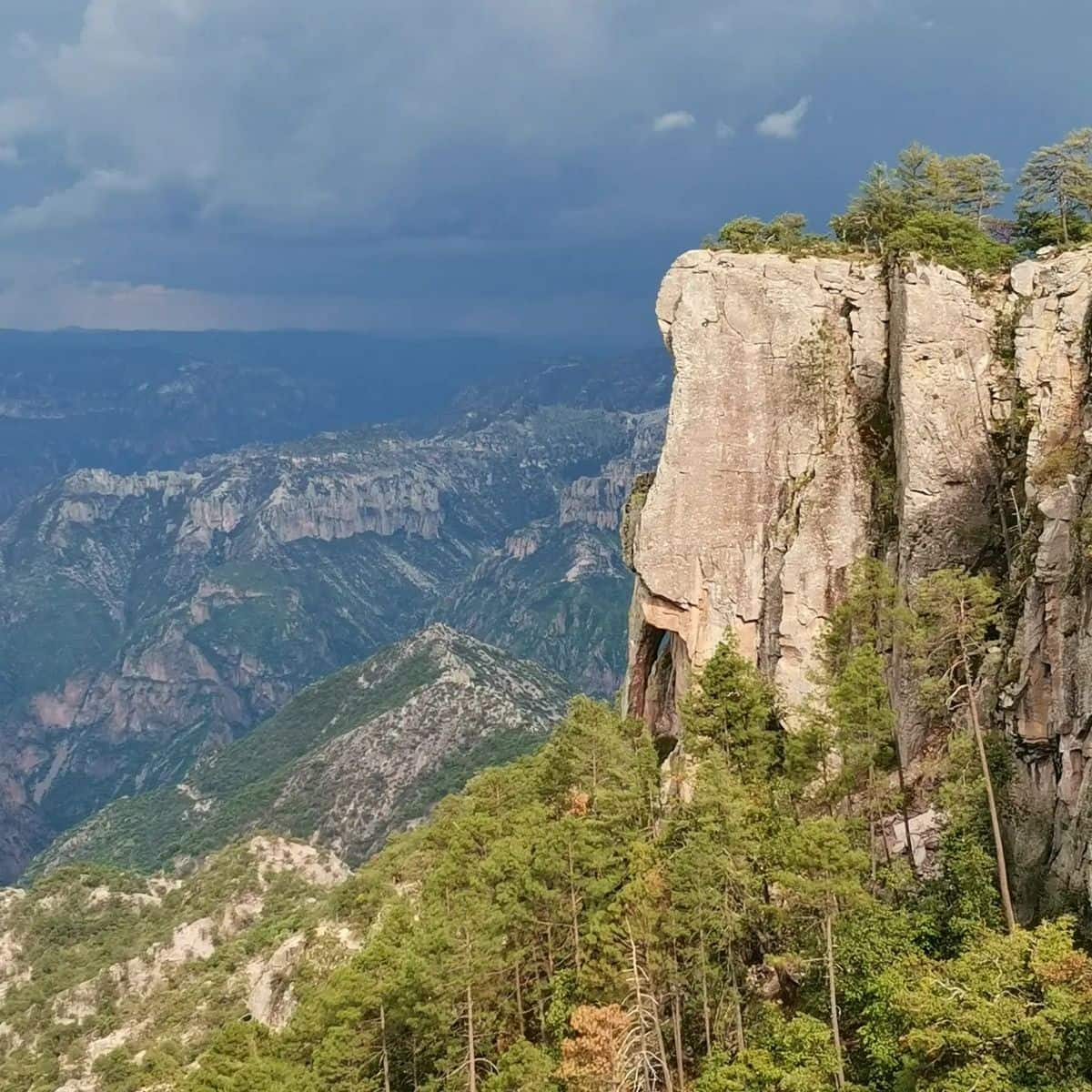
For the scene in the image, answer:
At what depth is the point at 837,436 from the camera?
48.8 metres

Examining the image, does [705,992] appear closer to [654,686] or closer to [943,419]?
[943,419]

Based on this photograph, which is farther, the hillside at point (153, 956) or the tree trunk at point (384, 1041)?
the hillside at point (153, 956)

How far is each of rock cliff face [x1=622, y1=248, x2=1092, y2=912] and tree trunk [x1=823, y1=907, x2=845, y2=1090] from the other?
12646mm

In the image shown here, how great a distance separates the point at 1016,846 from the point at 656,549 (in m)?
23.9

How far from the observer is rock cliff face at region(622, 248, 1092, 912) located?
4181 cm

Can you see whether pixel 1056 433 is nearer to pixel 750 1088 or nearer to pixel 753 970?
pixel 753 970

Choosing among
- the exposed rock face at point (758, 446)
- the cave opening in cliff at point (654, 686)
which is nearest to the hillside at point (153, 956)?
the cave opening in cliff at point (654, 686)

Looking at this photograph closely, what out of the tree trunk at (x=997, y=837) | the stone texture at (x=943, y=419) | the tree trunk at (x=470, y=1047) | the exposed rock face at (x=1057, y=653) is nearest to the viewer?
the tree trunk at (x=997, y=837)

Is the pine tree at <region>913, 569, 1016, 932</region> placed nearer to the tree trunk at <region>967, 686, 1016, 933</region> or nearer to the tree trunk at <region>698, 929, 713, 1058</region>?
the tree trunk at <region>967, 686, 1016, 933</region>

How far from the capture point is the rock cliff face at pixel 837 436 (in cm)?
4181

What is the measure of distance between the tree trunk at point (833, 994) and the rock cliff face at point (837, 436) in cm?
1265

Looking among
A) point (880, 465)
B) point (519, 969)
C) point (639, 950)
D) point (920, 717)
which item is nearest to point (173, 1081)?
point (519, 969)

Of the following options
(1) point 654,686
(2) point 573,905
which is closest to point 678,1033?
(2) point 573,905

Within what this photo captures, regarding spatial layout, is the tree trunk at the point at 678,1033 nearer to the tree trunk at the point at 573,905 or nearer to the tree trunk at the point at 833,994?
the tree trunk at the point at 573,905
